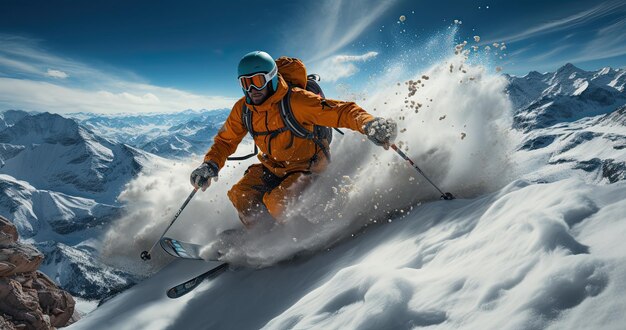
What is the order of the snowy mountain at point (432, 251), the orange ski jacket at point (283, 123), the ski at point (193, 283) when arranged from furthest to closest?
the orange ski jacket at point (283, 123)
the ski at point (193, 283)
the snowy mountain at point (432, 251)

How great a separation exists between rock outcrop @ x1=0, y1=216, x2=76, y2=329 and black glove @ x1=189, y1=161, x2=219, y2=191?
8013mm

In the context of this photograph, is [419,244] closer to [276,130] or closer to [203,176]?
[276,130]

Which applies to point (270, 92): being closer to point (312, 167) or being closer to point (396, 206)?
point (312, 167)

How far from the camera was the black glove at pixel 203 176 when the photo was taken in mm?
7020

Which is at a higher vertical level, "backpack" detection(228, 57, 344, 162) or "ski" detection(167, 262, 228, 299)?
"backpack" detection(228, 57, 344, 162)

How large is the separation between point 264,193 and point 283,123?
4.56 ft

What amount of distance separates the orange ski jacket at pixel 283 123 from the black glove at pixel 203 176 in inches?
12.3

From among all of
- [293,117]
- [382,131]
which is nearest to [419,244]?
[382,131]

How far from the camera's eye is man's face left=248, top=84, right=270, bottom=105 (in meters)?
6.40

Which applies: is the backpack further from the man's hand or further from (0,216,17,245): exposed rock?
(0,216,17,245): exposed rock

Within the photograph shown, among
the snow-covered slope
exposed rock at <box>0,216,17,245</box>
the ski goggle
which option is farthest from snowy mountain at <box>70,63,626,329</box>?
exposed rock at <box>0,216,17,245</box>

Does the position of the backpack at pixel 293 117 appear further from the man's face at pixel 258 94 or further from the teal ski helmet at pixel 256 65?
the teal ski helmet at pixel 256 65

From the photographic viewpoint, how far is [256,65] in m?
6.27

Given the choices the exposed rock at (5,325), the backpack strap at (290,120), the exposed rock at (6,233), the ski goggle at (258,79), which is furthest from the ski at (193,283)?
the exposed rock at (6,233)
